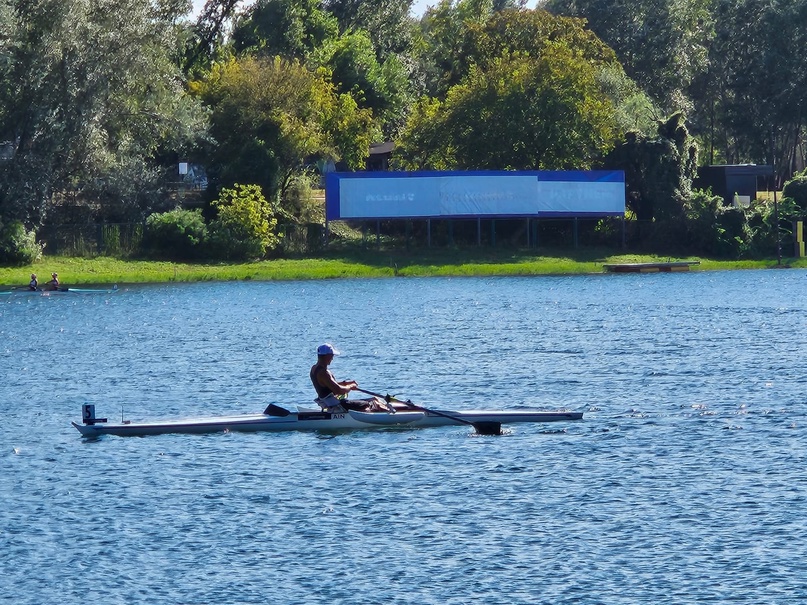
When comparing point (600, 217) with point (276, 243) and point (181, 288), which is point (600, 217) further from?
point (181, 288)

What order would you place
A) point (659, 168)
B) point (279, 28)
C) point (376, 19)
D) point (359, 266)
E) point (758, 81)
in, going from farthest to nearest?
point (376, 19) < point (758, 81) < point (279, 28) < point (659, 168) < point (359, 266)

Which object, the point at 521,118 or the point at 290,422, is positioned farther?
the point at 521,118

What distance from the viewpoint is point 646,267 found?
94.6 meters

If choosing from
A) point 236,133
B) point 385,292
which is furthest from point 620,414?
point 236,133

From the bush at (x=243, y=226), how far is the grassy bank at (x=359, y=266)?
1.29m

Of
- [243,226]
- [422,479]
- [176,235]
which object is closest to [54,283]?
[176,235]

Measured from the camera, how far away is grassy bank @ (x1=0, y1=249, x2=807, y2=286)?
285 feet

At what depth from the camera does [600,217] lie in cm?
10012

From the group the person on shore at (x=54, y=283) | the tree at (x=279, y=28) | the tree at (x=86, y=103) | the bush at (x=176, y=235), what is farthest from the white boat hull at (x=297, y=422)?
Answer: the tree at (x=279, y=28)

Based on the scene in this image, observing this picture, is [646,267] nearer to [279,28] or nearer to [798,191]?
[798,191]

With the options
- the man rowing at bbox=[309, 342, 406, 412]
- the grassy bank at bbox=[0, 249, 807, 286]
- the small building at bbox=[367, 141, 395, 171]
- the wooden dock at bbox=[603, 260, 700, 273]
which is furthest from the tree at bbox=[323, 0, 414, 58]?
the man rowing at bbox=[309, 342, 406, 412]

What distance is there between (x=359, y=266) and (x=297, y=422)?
2336 inches

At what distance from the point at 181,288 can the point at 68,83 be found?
15.2m

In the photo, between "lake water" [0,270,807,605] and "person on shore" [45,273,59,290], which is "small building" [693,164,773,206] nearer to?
"lake water" [0,270,807,605]
